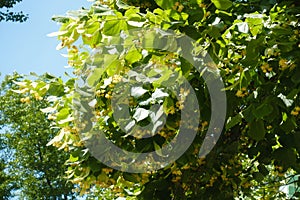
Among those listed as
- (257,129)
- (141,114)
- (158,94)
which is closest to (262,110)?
(257,129)

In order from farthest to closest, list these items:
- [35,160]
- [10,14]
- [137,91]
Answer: [35,160], [10,14], [137,91]

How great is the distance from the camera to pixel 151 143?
2.58m

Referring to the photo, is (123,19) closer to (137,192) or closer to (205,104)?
(205,104)

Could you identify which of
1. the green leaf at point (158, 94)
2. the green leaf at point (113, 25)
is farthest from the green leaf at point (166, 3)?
the green leaf at point (158, 94)

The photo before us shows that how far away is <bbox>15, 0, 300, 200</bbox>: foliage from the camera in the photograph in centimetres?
207

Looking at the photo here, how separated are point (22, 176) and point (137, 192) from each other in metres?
13.4

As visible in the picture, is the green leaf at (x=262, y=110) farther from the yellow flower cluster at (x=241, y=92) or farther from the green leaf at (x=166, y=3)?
the green leaf at (x=166, y=3)

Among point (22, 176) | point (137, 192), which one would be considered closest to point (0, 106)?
point (22, 176)

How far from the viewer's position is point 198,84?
2463mm

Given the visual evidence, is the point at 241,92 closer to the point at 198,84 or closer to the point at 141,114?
the point at 198,84

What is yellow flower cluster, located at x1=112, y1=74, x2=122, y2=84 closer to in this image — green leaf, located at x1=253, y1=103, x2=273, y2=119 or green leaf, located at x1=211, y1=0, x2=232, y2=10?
green leaf, located at x1=211, y1=0, x2=232, y2=10

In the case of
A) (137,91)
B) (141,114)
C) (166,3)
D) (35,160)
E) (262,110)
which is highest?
(166,3)

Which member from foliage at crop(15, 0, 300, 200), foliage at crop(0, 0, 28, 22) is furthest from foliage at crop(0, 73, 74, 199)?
foliage at crop(15, 0, 300, 200)

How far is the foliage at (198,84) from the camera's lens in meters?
2.07
